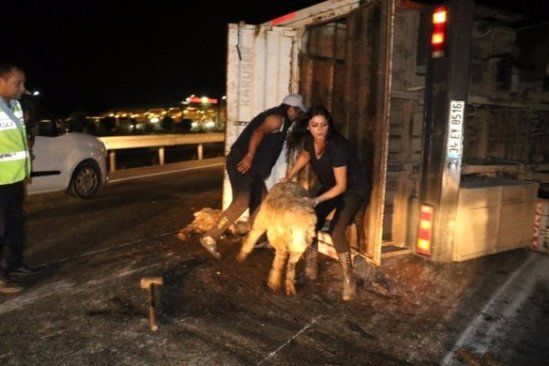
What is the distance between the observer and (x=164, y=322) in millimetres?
3934

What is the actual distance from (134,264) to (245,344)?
6.99 ft

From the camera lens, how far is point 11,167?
4461mm

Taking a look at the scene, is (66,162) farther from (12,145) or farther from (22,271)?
(12,145)

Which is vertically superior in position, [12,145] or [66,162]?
[12,145]

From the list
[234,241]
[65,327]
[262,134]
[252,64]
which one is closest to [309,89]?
[252,64]

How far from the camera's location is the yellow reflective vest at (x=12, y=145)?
4.39 metres

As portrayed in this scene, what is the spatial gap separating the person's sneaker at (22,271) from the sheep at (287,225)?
229 cm

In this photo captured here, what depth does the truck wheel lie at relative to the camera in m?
8.65

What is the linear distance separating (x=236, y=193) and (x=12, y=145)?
2.28 m

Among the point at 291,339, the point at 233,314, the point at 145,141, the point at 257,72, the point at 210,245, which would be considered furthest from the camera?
the point at 145,141

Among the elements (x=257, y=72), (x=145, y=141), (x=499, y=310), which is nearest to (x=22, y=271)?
(x=257, y=72)

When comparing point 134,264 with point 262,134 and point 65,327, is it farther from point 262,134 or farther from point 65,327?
point 262,134

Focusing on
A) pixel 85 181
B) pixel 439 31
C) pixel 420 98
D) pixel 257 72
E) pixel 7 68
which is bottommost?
pixel 85 181

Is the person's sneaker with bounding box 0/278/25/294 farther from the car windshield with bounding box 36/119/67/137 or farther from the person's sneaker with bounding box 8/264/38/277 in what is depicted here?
the car windshield with bounding box 36/119/67/137
